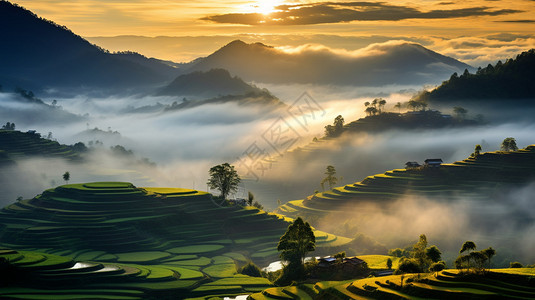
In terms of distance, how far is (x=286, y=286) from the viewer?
7500 cm

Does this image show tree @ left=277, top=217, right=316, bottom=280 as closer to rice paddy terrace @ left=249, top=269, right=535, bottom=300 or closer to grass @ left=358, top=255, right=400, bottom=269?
grass @ left=358, top=255, right=400, bottom=269

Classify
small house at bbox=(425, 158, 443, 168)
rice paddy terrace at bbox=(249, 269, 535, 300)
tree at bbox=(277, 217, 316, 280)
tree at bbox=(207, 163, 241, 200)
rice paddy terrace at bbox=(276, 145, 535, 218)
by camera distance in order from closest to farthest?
1. rice paddy terrace at bbox=(249, 269, 535, 300)
2. tree at bbox=(277, 217, 316, 280)
3. tree at bbox=(207, 163, 241, 200)
4. rice paddy terrace at bbox=(276, 145, 535, 218)
5. small house at bbox=(425, 158, 443, 168)

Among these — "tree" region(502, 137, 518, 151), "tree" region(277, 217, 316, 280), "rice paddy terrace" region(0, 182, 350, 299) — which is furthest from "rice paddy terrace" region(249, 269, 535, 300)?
"tree" region(502, 137, 518, 151)

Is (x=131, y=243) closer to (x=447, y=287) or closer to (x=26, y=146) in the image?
(x=447, y=287)

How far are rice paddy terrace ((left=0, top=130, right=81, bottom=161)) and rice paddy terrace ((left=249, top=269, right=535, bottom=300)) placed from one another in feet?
422

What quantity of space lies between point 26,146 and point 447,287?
475 ft

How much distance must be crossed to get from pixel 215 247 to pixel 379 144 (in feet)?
354

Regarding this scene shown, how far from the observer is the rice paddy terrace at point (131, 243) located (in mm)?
74812

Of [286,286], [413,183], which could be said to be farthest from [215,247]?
[413,183]

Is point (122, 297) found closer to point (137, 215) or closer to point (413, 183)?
point (137, 215)

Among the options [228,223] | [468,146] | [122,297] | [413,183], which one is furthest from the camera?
[468,146]

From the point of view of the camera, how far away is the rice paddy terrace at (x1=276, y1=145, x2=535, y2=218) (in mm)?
132250

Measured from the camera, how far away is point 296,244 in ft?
263

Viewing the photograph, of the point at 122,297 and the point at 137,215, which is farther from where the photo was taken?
the point at 137,215
